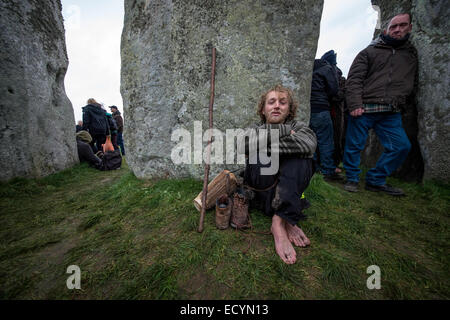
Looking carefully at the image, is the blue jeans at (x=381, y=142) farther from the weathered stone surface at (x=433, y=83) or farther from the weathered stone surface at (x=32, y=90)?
the weathered stone surface at (x=32, y=90)

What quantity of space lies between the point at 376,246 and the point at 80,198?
393 centimetres

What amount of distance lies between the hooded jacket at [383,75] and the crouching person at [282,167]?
178cm

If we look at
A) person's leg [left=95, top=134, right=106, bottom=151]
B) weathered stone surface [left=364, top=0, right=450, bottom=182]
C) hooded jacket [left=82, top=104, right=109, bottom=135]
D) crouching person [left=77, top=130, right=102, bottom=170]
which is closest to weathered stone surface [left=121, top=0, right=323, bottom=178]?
weathered stone surface [left=364, top=0, right=450, bottom=182]

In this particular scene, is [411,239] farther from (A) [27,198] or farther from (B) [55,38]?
(B) [55,38]

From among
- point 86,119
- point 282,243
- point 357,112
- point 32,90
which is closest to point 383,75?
point 357,112

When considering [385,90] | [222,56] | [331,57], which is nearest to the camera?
[222,56]

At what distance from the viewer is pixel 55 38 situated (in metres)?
3.77

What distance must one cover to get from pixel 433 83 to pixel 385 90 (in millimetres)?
885

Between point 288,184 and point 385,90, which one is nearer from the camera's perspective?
point 288,184

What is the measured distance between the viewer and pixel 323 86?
3291 mm

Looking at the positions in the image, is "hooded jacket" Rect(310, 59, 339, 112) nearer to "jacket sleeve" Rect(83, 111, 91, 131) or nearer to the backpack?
the backpack

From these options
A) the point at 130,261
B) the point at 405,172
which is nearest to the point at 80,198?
the point at 130,261

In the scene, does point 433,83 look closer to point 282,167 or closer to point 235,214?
point 282,167

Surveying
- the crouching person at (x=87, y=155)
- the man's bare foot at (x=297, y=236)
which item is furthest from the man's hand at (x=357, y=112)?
the crouching person at (x=87, y=155)
